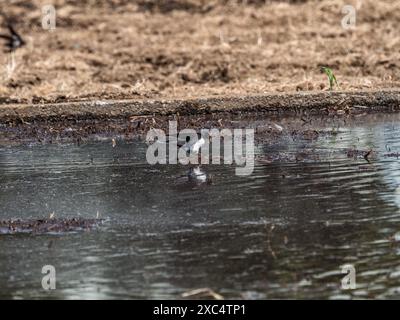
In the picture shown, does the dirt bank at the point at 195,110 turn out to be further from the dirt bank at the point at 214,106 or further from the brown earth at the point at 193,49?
the brown earth at the point at 193,49

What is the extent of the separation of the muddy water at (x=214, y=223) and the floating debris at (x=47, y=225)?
108 mm

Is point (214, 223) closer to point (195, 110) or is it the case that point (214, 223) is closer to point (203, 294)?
point (203, 294)

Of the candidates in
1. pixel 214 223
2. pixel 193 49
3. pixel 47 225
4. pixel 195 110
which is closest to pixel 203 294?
pixel 214 223

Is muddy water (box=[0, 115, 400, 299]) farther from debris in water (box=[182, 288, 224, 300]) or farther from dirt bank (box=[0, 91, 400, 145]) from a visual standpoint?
dirt bank (box=[0, 91, 400, 145])

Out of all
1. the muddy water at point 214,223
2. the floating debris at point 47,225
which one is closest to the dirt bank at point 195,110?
the muddy water at point 214,223

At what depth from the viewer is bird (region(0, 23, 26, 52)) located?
540 inches

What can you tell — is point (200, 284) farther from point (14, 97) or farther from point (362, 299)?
point (14, 97)

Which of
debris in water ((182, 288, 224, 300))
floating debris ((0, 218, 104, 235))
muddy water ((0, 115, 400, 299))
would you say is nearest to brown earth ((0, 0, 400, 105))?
muddy water ((0, 115, 400, 299))

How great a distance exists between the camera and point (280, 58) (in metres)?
12.8

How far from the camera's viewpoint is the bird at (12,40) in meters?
13.7

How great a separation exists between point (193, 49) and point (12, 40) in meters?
2.47

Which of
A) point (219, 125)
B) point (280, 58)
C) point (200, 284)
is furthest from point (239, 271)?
point (280, 58)

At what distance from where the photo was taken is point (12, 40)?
13.9 metres

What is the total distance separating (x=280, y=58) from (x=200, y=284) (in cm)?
774
